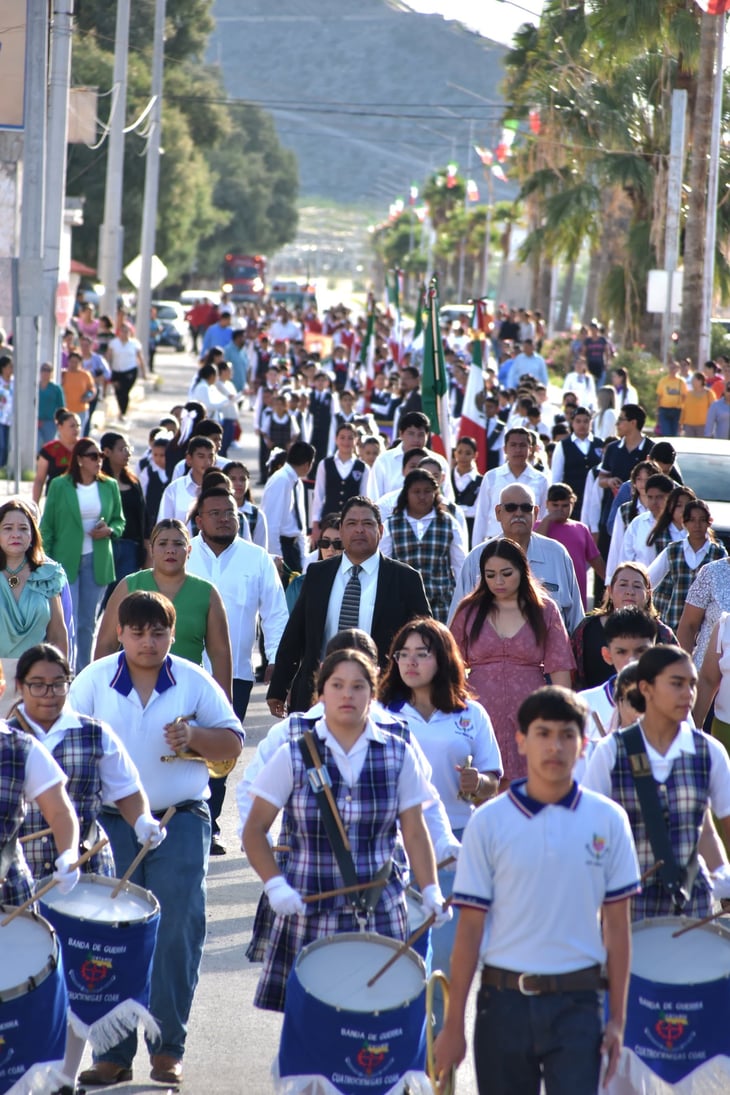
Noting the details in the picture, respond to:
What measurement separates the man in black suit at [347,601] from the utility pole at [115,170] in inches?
1055

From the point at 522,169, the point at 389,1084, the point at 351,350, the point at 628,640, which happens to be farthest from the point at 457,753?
the point at 522,169

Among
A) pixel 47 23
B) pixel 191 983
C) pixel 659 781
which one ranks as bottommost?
pixel 191 983

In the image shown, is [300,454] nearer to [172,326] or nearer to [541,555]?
[541,555]

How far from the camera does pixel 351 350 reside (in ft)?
136

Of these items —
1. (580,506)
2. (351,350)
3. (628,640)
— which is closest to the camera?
(628,640)

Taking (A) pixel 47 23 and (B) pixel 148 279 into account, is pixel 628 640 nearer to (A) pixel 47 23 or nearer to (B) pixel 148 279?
(A) pixel 47 23

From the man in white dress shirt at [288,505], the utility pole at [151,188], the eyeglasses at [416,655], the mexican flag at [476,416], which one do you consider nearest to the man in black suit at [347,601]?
the eyeglasses at [416,655]

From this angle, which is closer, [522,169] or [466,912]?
[466,912]

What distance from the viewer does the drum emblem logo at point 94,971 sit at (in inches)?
221

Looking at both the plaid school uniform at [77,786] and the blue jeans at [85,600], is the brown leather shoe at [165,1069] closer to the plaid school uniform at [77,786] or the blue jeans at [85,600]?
the plaid school uniform at [77,786]

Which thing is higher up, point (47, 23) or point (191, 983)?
point (47, 23)

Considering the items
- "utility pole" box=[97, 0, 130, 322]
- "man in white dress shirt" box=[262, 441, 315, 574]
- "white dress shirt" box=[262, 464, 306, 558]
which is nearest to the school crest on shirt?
"man in white dress shirt" box=[262, 441, 315, 574]

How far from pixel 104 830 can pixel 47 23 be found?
61.0 ft

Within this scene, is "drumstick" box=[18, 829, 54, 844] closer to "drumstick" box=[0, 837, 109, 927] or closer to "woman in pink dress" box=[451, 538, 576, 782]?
"drumstick" box=[0, 837, 109, 927]
